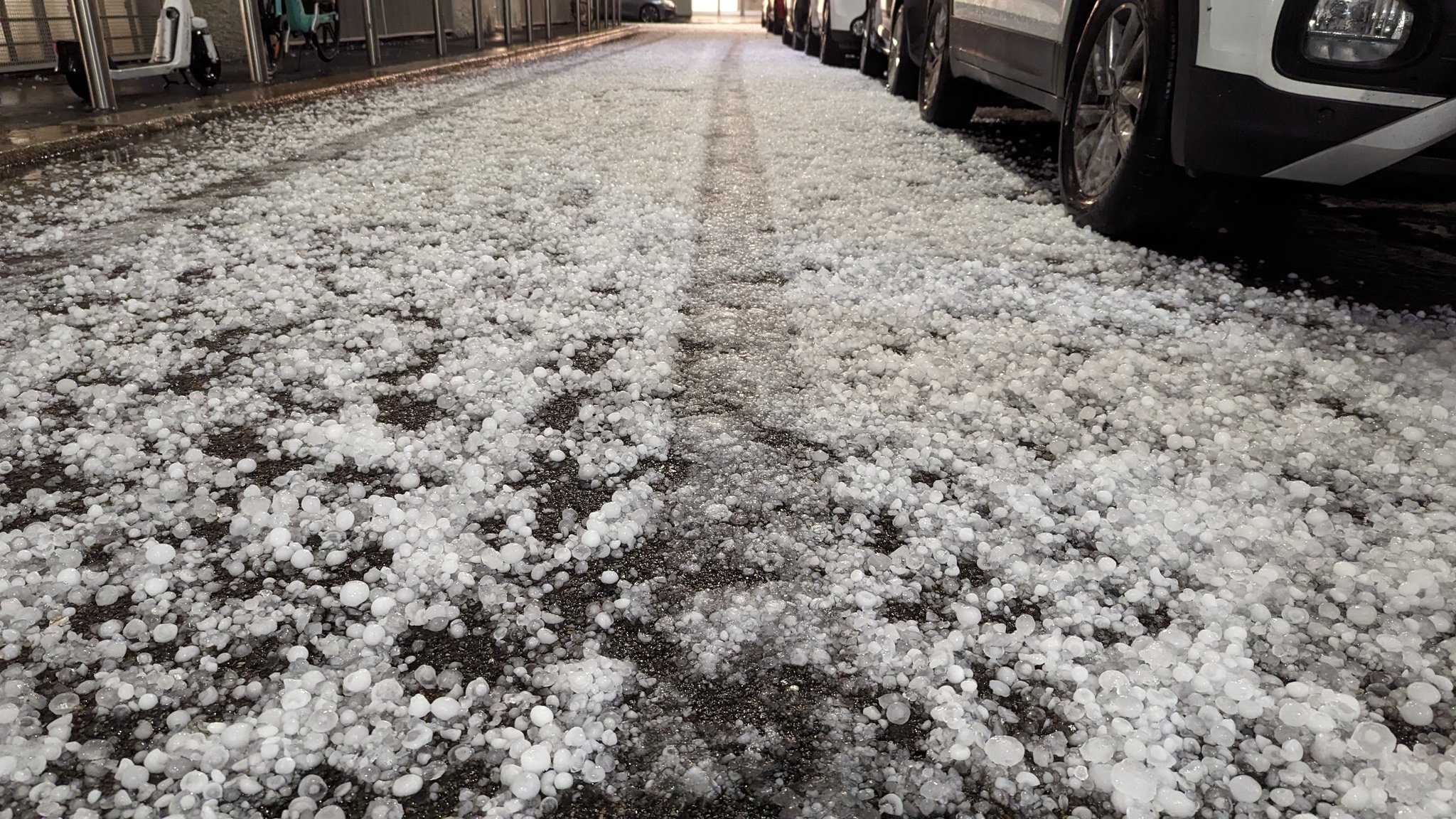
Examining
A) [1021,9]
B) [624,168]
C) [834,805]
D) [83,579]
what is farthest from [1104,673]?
[624,168]

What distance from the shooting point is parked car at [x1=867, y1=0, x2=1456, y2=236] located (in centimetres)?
215

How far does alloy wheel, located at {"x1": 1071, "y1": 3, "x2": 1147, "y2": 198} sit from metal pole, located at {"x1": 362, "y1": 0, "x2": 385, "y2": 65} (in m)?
7.74

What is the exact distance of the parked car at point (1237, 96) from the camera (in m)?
2.15

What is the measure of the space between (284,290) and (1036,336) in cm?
197

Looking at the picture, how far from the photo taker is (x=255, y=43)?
6.99 meters

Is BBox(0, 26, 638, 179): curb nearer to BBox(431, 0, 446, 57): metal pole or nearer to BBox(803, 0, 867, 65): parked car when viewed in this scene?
BBox(431, 0, 446, 57): metal pole

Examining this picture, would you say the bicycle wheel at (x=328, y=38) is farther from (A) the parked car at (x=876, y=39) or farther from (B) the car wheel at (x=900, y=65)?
(B) the car wheel at (x=900, y=65)

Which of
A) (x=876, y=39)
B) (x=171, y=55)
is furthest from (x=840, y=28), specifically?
(x=171, y=55)

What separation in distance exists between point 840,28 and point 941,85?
18.4ft

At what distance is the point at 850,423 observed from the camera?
5.90 ft

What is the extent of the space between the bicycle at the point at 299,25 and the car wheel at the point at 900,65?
500 cm

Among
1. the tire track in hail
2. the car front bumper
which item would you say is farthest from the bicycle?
the car front bumper

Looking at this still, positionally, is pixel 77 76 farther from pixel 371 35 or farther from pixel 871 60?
pixel 871 60

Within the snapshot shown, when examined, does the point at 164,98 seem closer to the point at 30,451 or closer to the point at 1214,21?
the point at 30,451
